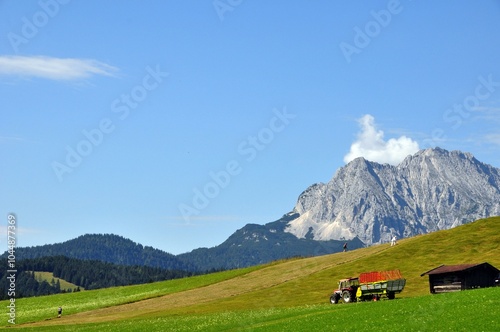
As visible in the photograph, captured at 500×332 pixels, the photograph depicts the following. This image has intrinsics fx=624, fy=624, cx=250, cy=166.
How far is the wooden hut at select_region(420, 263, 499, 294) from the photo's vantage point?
234ft

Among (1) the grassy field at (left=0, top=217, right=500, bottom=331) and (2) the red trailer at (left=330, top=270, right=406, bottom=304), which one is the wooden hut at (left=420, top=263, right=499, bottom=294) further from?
(2) the red trailer at (left=330, top=270, right=406, bottom=304)

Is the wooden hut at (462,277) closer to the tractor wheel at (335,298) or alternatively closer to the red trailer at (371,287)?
the red trailer at (371,287)

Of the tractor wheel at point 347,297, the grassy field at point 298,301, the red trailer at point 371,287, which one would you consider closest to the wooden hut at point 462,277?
the grassy field at point 298,301

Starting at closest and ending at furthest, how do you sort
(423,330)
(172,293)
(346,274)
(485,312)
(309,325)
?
(423,330) < (485,312) < (309,325) < (346,274) < (172,293)

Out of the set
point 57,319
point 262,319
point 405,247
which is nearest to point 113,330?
point 262,319

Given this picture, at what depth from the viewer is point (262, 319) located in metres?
63.2

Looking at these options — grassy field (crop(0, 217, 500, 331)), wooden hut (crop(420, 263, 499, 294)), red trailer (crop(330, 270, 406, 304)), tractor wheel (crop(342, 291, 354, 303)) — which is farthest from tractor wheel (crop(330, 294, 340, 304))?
wooden hut (crop(420, 263, 499, 294))

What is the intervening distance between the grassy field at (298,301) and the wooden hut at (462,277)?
359cm

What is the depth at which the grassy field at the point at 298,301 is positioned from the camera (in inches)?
1973

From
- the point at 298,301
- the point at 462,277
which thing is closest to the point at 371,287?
the point at 462,277

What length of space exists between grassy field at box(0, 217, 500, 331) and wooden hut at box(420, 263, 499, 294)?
3586 millimetres

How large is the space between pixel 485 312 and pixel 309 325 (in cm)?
1400

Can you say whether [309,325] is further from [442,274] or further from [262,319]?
[442,274]

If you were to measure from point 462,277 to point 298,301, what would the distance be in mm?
21908
